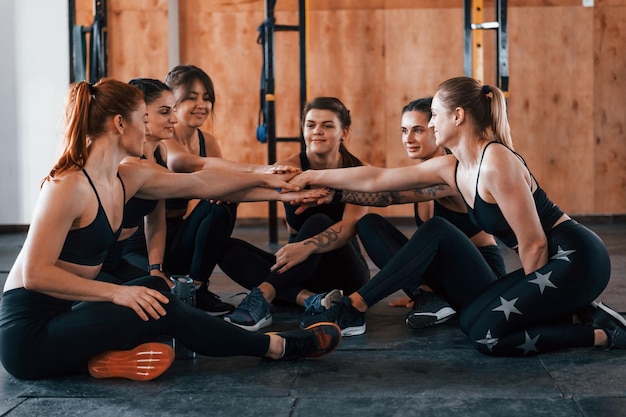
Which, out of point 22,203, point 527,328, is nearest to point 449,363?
point 527,328

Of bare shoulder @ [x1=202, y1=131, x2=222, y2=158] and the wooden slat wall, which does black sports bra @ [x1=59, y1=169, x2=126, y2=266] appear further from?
the wooden slat wall

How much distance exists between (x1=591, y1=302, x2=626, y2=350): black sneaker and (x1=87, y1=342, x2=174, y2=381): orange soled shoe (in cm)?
142

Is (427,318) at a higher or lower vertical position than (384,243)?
lower

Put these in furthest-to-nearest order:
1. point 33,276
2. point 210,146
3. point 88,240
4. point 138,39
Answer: point 138,39 < point 210,146 < point 88,240 < point 33,276

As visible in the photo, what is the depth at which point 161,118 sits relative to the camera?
122 inches

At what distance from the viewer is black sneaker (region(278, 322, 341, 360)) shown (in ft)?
8.59

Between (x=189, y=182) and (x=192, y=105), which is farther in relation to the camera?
(x=192, y=105)

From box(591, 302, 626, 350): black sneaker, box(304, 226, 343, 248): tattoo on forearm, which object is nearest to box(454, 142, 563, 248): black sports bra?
box(591, 302, 626, 350): black sneaker

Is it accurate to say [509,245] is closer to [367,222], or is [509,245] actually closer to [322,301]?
[367,222]

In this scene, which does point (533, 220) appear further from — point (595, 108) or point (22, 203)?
point (22, 203)

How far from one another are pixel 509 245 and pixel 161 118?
1.37 meters

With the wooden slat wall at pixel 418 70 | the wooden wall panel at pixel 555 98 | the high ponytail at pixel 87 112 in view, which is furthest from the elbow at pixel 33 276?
the wooden wall panel at pixel 555 98

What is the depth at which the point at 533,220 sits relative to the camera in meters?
2.62

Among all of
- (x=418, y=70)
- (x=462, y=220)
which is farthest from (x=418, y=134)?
Result: (x=418, y=70)
